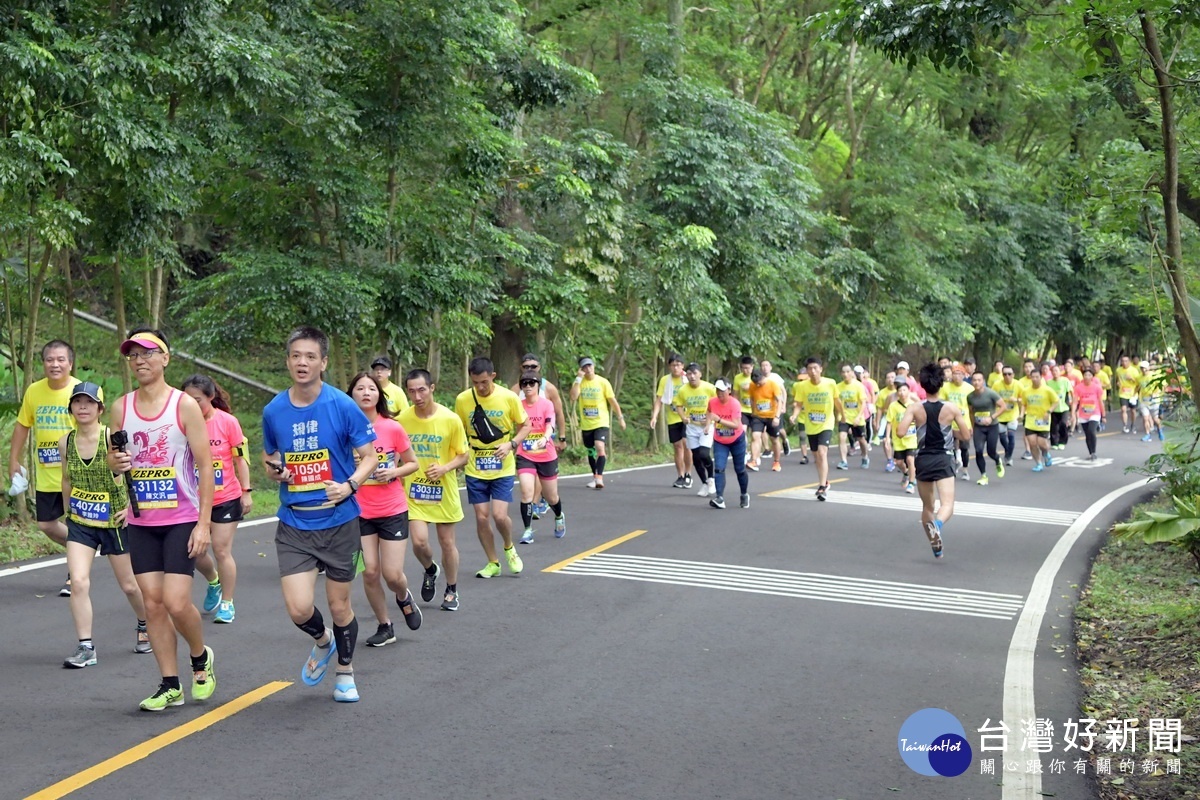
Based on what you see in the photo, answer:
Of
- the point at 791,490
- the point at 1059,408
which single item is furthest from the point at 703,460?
the point at 1059,408

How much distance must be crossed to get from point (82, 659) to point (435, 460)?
2.79 metres

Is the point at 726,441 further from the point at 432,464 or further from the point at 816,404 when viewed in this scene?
the point at 432,464

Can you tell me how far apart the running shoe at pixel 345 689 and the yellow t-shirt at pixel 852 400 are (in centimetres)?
1767

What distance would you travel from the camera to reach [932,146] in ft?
115

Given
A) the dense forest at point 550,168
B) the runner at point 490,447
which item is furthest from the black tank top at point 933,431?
the runner at point 490,447

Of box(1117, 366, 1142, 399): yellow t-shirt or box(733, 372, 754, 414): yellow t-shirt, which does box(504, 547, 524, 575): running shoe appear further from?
box(1117, 366, 1142, 399): yellow t-shirt

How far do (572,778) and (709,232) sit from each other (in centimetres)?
1840

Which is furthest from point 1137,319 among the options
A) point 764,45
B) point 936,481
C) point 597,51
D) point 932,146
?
point 936,481

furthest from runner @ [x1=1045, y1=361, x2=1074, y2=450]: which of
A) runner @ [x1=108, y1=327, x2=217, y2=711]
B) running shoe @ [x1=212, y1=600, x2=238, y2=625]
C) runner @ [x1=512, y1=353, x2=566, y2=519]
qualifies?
runner @ [x1=108, y1=327, x2=217, y2=711]

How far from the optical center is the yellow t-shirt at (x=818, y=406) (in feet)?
66.7

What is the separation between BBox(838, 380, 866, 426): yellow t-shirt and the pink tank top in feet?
59.9

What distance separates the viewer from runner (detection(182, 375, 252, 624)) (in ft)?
29.9

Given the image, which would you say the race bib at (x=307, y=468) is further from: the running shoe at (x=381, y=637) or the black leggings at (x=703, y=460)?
the black leggings at (x=703, y=460)

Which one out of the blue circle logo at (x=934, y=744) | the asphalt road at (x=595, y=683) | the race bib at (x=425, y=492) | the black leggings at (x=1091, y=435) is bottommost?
the blue circle logo at (x=934, y=744)
